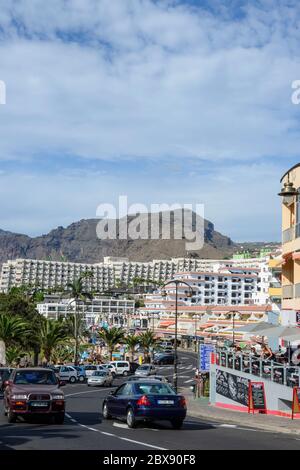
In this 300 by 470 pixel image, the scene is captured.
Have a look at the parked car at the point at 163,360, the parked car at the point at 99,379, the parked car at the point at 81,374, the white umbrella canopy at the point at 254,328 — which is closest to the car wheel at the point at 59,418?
the white umbrella canopy at the point at 254,328

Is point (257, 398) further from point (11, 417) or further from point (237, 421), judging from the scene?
point (11, 417)

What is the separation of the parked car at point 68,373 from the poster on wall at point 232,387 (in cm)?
2588

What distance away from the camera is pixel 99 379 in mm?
52688

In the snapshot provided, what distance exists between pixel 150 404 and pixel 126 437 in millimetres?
2569

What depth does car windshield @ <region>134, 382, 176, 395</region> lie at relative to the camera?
1975cm

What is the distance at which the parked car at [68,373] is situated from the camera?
5719cm

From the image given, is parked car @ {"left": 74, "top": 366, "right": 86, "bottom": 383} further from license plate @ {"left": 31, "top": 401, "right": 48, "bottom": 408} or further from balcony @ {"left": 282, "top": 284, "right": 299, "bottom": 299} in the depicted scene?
license plate @ {"left": 31, "top": 401, "right": 48, "bottom": 408}

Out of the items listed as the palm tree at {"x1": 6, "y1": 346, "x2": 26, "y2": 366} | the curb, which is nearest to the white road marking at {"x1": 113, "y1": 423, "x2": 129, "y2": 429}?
the curb

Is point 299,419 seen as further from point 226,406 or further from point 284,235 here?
point 284,235

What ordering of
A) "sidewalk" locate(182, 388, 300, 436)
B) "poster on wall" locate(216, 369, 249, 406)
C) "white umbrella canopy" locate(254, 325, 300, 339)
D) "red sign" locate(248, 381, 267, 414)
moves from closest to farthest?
"sidewalk" locate(182, 388, 300, 436), "red sign" locate(248, 381, 267, 414), "poster on wall" locate(216, 369, 249, 406), "white umbrella canopy" locate(254, 325, 300, 339)

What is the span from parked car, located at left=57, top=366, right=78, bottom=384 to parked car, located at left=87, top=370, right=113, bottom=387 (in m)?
4.48

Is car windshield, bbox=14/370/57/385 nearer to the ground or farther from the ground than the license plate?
farther from the ground

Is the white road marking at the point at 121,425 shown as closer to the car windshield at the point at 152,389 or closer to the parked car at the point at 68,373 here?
the car windshield at the point at 152,389

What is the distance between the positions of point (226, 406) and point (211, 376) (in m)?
3.08
